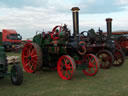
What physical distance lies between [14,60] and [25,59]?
78.0 inches

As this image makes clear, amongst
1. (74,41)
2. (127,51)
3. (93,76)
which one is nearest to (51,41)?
(74,41)

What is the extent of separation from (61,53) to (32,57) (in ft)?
3.63

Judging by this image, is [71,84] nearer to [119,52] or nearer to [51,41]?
[51,41]

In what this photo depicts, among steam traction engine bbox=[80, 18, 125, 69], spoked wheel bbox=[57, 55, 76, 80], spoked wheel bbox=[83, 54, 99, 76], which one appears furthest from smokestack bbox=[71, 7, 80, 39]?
steam traction engine bbox=[80, 18, 125, 69]

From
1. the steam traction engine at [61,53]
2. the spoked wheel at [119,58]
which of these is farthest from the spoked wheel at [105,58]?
the steam traction engine at [61,53]

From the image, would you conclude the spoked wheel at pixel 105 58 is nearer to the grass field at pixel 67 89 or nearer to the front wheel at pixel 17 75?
the grass field at pixel 67 89

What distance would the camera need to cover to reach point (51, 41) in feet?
20.2

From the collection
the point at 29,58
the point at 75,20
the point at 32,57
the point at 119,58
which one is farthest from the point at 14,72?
the point at 119,58

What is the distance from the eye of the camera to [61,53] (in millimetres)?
5844

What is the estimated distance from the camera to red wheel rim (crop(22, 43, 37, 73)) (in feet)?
20.1

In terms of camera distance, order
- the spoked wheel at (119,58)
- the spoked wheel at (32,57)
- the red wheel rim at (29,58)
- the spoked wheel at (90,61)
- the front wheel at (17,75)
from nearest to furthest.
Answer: the front wheel at (17,75) → the spoked wheel at (90,61) → the spoked wheel at (32,57) → the red wheel rim at (29,58) → the spoked wheel at (119,58)

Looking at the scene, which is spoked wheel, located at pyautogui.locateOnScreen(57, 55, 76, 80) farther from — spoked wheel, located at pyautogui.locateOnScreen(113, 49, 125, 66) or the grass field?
spoked wheel, located at pyautogui.locateOnScreen(113, 49, 125, 66)

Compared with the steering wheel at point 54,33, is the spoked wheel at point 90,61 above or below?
below

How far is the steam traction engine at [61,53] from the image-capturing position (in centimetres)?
548
